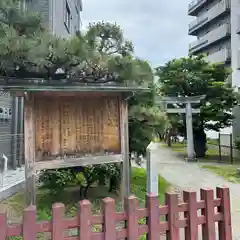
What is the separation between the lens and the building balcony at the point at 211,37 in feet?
80.0

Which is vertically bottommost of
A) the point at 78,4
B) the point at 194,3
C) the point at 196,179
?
the point at 196,179

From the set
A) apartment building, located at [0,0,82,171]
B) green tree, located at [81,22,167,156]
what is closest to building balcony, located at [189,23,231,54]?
apartment building, located at [0,0,82,171]

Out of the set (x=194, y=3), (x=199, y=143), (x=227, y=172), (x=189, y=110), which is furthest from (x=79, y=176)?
(x=194, y=3)

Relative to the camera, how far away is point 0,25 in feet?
15.6

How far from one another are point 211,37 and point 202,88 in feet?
42.9

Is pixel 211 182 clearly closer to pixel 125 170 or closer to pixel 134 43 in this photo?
pixel 125 170

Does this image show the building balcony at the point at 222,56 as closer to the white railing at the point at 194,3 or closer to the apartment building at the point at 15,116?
the white railing at the point at 194,3

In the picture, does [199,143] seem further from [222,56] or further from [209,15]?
[209,15]

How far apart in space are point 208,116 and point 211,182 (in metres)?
6.36

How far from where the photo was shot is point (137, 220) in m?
2.48

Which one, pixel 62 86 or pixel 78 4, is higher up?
pixel 78 4

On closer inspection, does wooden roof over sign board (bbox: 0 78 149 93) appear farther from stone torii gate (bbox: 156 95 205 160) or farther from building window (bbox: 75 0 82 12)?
building window (bbox: 75 0 82 12)

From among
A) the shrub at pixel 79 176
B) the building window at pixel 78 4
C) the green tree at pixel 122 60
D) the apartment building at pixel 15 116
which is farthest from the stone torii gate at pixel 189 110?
the shrub at pixel 79 176

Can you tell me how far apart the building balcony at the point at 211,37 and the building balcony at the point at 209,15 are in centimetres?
121
